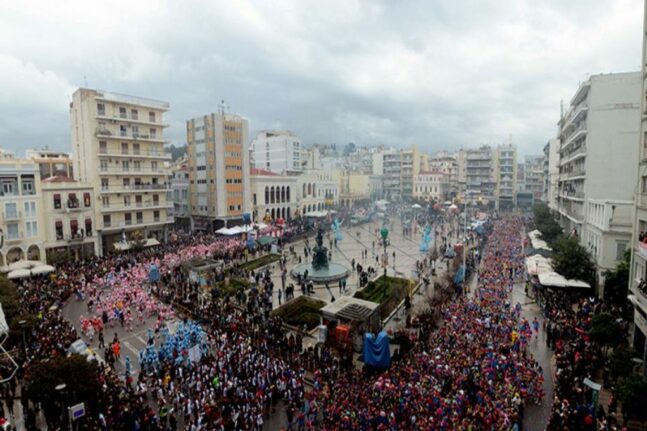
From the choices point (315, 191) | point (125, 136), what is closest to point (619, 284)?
point (125, 136)

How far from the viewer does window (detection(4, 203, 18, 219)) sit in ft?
106

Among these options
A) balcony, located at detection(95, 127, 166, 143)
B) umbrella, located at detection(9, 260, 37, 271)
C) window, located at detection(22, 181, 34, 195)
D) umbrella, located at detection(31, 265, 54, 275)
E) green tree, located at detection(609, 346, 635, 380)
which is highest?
balcony, located at detection(95, 127, 166, 143)

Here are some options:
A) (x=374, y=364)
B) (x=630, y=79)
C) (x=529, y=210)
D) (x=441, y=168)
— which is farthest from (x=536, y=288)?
Result: (x=441, y=168)

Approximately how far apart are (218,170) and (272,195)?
12378mm

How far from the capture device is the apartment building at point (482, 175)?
9594 cm

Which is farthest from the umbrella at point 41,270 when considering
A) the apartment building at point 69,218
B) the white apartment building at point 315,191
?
the white apartment building at point 315,191

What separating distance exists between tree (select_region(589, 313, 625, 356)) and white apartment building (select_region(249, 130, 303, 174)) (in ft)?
239

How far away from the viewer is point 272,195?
6381cm

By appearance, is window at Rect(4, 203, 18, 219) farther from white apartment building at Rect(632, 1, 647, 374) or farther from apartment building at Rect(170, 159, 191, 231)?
white apartment building at Rect(632, 1, 647, 374)

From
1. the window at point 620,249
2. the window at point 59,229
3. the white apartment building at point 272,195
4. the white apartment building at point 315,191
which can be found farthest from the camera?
the white apartment building at point 315,191

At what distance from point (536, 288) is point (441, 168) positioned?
83566 mm

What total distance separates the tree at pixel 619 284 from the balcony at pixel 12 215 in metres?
43.8

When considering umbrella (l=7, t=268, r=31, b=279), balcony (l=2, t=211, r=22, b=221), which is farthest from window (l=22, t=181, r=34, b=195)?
umbrella (l=7, t=268, r=31, b=279)

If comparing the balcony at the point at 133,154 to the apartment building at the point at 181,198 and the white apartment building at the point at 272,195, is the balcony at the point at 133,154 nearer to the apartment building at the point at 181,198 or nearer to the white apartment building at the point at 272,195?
the apartment building at the point at 181,198
